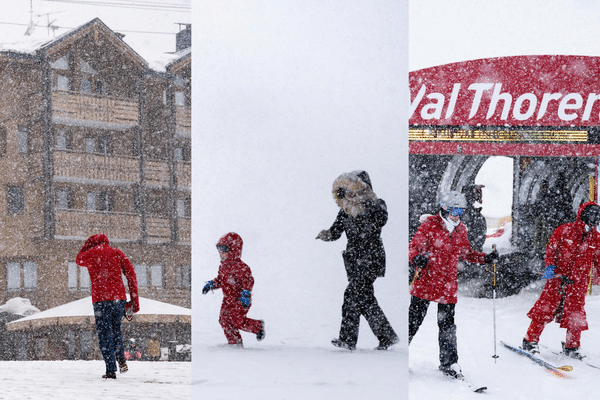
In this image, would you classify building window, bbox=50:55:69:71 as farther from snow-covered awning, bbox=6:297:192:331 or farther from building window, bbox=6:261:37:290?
snow-covered awning, bbox=6:297:192:331

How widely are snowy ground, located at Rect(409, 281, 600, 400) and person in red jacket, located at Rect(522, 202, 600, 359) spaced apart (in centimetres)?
26

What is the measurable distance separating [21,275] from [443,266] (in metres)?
6.66

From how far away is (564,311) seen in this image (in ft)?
16.1

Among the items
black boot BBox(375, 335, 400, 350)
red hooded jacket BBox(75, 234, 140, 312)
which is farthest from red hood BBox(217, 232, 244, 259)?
black boot BBox(375, 335, 400, 350)

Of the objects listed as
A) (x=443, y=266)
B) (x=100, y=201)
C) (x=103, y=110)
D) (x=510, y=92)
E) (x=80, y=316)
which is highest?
(x=103, y=110)

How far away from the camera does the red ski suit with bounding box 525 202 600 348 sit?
191 inches

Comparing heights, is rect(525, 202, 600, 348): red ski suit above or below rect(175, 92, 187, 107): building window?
below

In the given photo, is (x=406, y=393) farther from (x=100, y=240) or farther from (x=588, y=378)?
(x=100, y=240)

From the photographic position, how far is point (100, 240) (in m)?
4.66

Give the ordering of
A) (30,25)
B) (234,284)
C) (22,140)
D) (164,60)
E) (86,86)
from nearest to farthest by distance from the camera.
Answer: (234,284) → (22,140) → (86,86) → (164,60) → (30,25)

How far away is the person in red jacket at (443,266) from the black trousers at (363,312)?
51 cm

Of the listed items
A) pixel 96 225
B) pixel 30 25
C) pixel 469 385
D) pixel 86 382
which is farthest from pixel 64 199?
pixel 469 385

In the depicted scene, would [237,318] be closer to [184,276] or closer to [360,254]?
[360,254]

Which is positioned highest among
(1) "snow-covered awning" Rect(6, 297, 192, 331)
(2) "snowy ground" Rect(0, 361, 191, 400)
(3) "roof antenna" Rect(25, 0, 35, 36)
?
(3) "roof antenna" Rect(25, 0, 35, 36)
